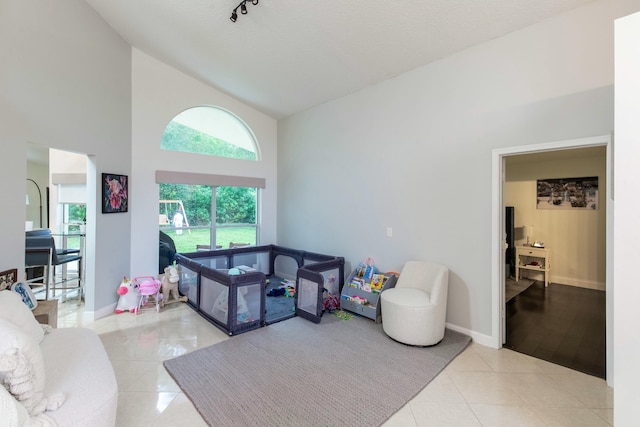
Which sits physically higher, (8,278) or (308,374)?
(8,278)

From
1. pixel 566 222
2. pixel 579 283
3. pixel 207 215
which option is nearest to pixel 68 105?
pixel 207 215

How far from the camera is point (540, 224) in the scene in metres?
5.38

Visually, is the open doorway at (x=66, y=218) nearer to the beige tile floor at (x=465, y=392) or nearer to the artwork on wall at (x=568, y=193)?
the beige tile floor at (x=465, y=392)

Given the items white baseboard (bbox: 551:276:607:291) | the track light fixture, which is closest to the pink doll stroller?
the track light fixture

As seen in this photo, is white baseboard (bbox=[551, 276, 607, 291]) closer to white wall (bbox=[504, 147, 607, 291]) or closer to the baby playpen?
white wall (bbox=[504, 147, 607, 291])

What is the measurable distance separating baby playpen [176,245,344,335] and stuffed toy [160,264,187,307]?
0.12 m

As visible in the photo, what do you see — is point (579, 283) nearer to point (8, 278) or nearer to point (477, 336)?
point (477, 336)

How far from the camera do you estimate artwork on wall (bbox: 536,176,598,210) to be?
4.77 meters

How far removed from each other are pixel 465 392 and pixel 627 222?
1573 mm

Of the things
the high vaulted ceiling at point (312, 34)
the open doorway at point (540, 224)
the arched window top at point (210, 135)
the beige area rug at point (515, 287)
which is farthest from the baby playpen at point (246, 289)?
the beige area rug at point (515, 287)

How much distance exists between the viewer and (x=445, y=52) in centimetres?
306

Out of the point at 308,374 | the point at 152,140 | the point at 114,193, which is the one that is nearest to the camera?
the point at 308,374

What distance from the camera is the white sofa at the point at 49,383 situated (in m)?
1.25

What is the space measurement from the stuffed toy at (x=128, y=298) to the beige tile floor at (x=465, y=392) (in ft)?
2.38
